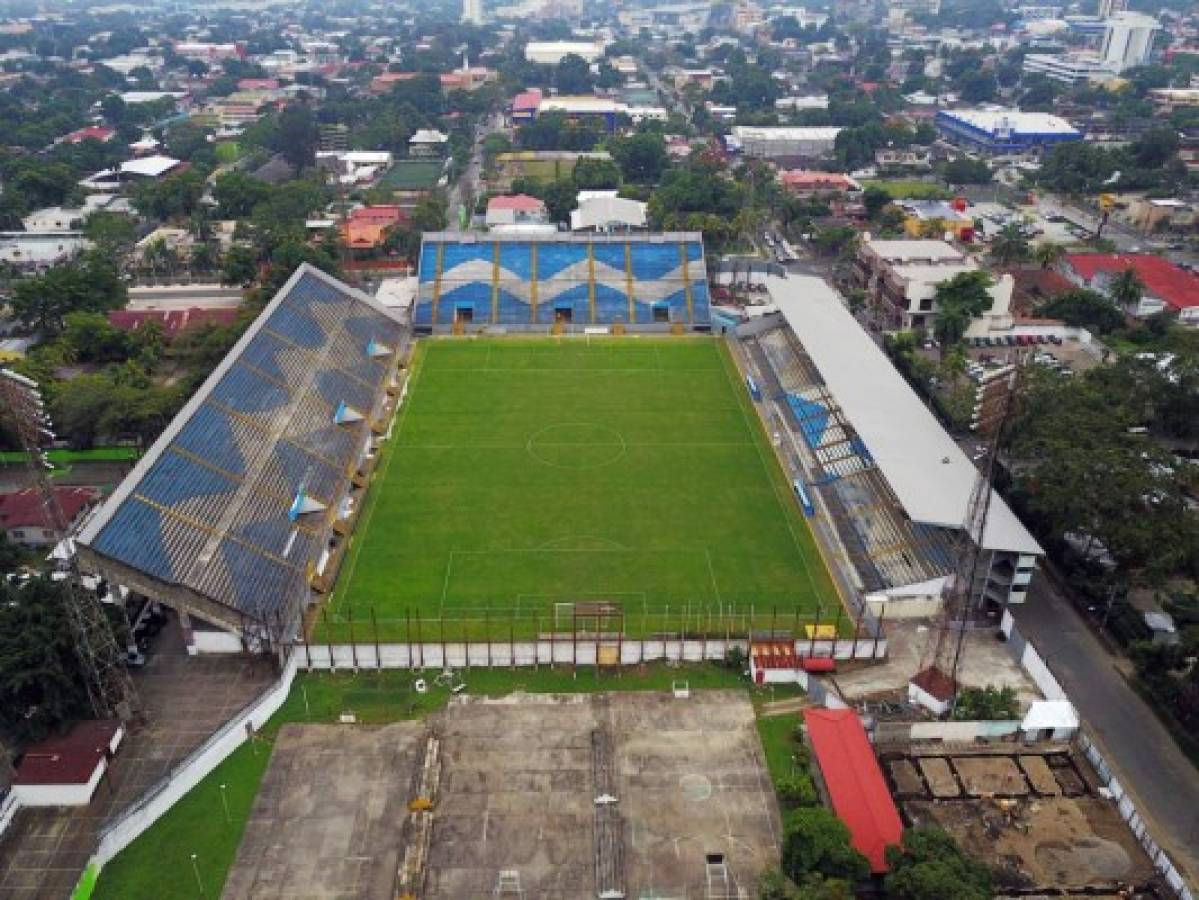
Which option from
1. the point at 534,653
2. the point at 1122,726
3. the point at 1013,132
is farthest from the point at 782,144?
the point at 534,653

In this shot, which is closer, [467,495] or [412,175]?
[467,495]

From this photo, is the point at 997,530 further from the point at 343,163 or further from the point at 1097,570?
the point at 343,163

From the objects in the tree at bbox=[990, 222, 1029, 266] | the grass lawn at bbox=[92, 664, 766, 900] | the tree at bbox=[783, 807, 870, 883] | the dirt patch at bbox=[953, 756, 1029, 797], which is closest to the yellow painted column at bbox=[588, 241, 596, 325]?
the tree at bbox=[990, 222, 1029, 266]

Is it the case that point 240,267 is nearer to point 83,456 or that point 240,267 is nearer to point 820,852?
point 83,456

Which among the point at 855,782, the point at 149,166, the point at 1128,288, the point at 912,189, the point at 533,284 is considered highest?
the point at 855,782

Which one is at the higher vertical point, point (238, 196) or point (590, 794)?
point (590, 794)

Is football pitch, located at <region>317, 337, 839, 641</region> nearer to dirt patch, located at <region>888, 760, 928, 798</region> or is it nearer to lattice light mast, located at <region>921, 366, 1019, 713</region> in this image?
lattice light mast, located at <region>921, 366, 1019, 713</region>

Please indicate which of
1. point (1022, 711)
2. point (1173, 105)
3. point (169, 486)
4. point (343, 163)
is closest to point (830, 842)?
point (1022, 711)
